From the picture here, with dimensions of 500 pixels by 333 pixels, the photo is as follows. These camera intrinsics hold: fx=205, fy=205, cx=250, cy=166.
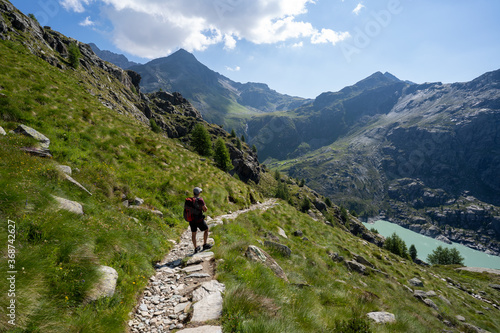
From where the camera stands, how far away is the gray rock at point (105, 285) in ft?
16.2

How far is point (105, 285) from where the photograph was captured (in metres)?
5.40

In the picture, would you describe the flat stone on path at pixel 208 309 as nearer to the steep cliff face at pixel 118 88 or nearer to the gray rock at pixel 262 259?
the gray rock at pixel 262 259

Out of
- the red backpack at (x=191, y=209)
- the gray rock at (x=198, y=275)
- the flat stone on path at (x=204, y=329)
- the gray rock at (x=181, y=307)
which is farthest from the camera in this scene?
the red backpack at (x=191, y=209)

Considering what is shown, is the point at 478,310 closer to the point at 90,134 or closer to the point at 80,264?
the point at 80,264

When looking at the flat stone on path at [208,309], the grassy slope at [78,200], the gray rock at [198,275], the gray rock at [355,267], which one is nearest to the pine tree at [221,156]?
the grassy slope at [78,200]

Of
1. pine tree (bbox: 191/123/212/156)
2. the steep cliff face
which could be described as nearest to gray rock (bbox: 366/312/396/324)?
the steep cliff face

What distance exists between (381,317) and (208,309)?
750 cm

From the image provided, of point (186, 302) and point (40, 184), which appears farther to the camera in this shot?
point (40, 184)

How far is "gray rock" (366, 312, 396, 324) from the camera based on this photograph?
26.4 feet

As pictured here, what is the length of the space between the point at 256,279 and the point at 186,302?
7.75 ft

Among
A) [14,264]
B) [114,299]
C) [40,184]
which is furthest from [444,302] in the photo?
[40,184]

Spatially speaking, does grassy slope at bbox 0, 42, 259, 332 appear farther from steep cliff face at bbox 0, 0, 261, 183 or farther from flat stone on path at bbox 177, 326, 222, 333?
steep cliff face at bbox 0, 0, 261, 183

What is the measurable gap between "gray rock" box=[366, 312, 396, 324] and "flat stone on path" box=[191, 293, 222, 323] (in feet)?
21.0

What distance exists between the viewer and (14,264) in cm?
411
